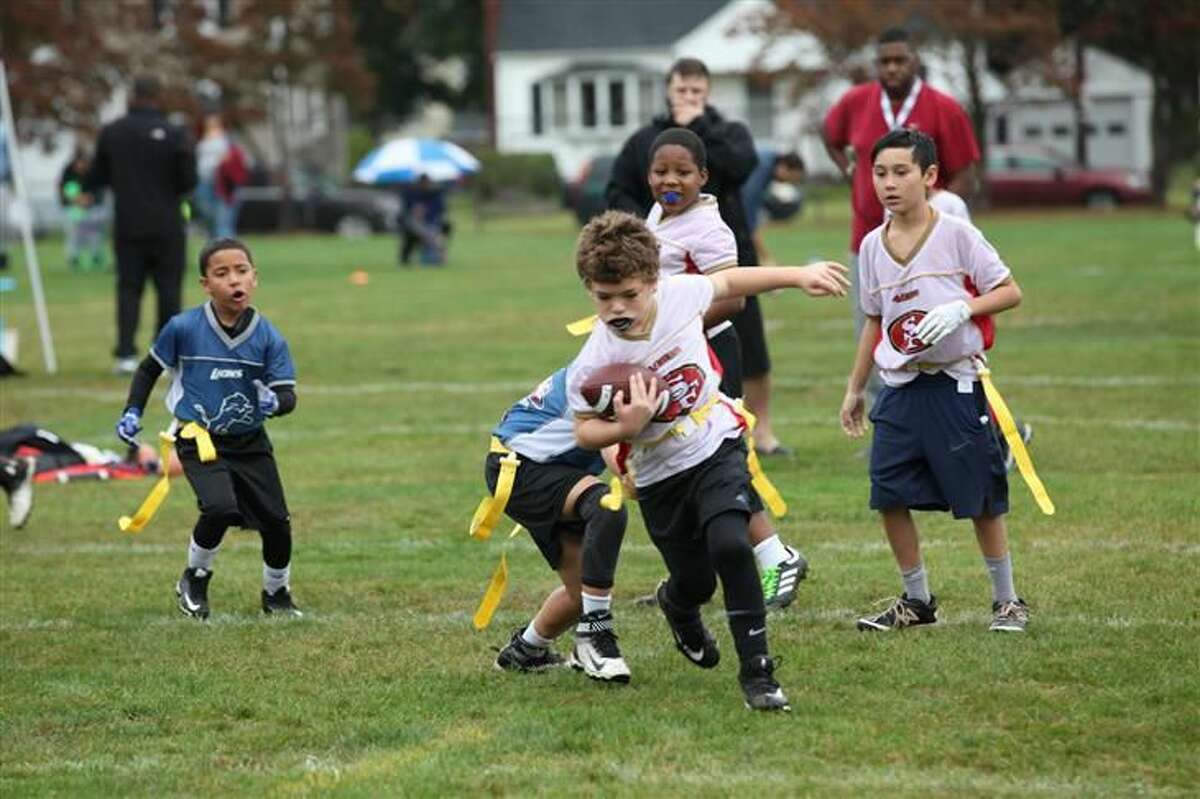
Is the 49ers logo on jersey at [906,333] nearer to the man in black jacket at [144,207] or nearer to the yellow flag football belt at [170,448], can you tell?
the yellow flag football belt at [170,448]

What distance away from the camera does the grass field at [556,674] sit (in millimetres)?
6188

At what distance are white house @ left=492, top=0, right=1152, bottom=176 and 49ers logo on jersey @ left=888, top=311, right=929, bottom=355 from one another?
62.2m

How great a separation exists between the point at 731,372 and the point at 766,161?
46.7ft

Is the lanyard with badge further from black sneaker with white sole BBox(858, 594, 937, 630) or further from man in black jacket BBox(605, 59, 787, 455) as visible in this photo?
black sneaker with white sole BBox(858, 594, 937, 630)

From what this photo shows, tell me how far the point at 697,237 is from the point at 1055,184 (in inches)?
1778

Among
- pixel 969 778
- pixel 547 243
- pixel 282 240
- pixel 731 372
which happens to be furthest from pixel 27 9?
pixel 969 778

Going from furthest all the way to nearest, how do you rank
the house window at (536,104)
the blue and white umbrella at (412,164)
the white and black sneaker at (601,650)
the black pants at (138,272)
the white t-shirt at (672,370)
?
the house window at (536,104) < the blue and white umbrella at (412,164) < the black pants at (138,272) < the white and black sneaker at (601,650) < the white t-shirt at (672,370)

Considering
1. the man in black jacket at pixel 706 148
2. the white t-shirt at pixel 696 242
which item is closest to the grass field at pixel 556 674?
the white t-shirt at pixel 696 242

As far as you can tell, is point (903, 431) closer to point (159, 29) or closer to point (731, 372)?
point (731, 372)

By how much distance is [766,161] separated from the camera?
928 inches

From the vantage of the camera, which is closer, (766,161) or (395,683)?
(395,683)

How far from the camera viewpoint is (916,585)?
803 cm

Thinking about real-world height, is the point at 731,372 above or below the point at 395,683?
above

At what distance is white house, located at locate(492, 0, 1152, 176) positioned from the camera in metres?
70.5
